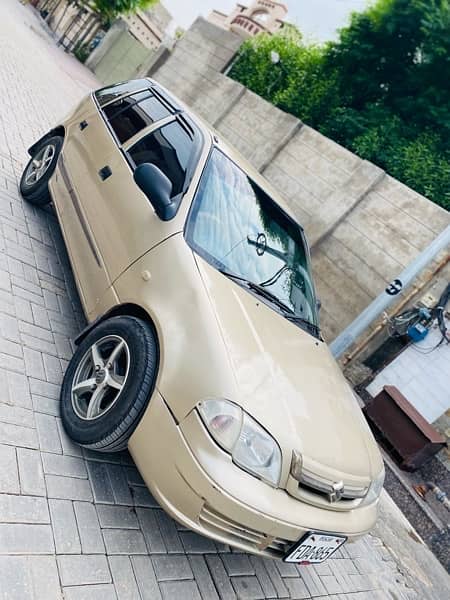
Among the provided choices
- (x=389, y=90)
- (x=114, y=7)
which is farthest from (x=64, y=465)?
(x=114, y=7)

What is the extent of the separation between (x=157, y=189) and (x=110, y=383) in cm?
123

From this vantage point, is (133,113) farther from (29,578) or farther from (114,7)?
(114,7)

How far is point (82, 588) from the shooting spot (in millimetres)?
2090

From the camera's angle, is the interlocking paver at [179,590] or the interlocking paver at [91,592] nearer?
the interlocking paver at [91,592]

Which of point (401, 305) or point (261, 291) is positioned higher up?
point (401, 305)

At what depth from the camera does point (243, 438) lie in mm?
2260

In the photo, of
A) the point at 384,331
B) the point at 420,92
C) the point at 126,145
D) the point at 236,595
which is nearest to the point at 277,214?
the point at 126,145

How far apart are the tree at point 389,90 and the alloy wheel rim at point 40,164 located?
5.61 metres

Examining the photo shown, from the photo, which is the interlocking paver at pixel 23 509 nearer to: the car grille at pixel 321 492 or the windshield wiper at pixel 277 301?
the car grille at pixel 321 492

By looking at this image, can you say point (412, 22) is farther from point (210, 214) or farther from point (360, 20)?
point (210, 214)

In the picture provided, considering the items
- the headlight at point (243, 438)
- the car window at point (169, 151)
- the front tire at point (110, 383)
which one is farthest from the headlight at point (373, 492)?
the car window at point (169, 151)

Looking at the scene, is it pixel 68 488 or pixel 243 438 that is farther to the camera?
pixel 68 488

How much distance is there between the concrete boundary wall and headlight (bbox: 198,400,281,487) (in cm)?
474

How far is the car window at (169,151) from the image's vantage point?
11.0 ft
